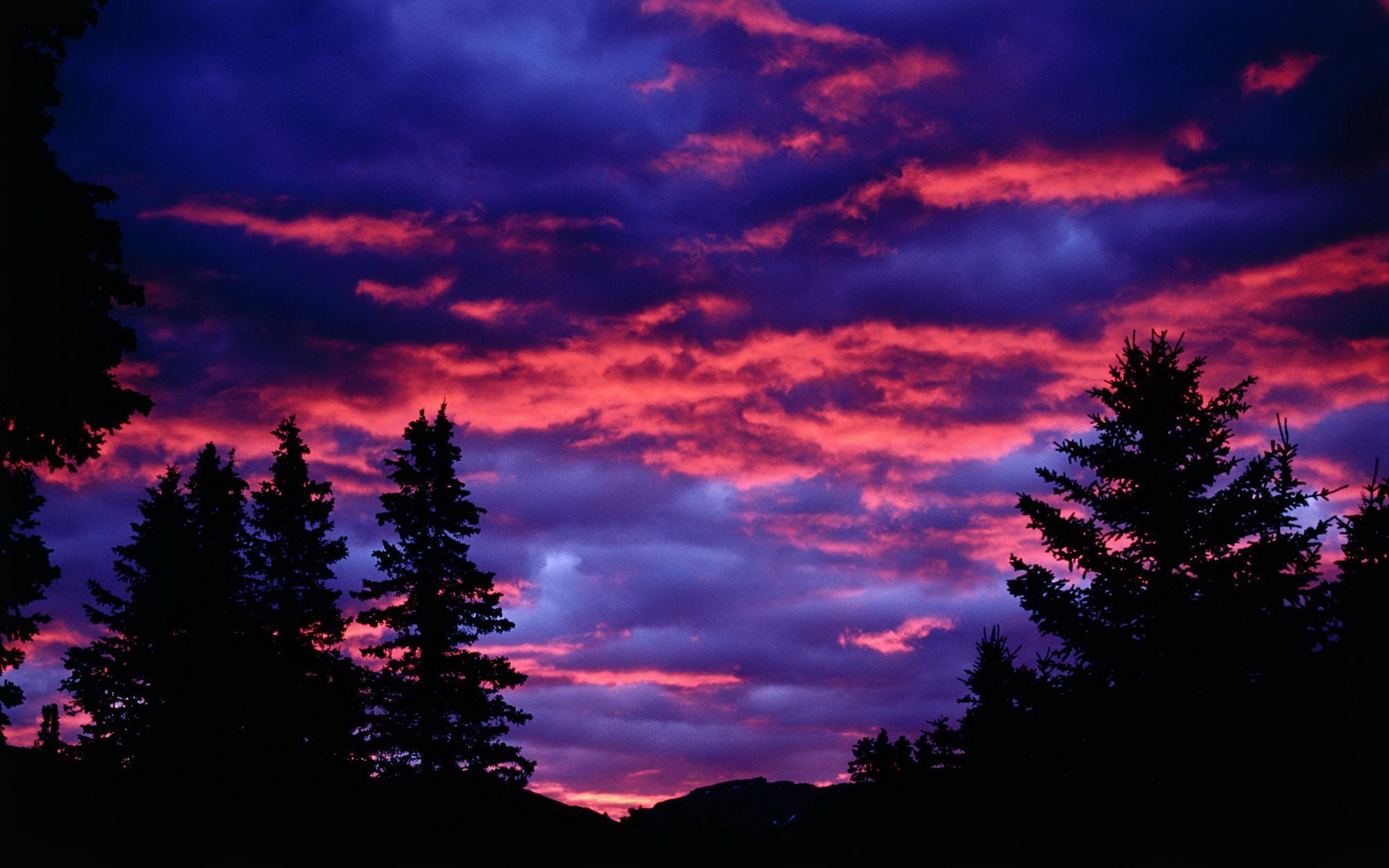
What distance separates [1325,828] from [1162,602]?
4.92 metres

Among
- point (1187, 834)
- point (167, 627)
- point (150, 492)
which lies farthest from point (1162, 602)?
point (150, 492)

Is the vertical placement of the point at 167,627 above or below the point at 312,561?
below

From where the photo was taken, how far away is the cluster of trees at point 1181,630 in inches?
615

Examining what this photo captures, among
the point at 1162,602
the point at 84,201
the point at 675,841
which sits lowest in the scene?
the point at 675,841

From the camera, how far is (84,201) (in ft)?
53.4

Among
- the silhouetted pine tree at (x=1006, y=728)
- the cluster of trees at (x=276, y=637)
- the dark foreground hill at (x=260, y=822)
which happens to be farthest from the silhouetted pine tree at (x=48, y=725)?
the silhouetted pine tree at (x=1006, y=728)

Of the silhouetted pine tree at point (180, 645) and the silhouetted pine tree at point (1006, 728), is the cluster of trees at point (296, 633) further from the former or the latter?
the silhouetted pine tree at point (1006, 728)

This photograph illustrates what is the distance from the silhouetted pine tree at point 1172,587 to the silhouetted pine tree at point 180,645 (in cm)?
2109

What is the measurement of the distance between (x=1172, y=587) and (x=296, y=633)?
2673 cm

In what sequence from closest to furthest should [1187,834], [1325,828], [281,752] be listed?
[1325,828]
[1187,834]
[281,752]

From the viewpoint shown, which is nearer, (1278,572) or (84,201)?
(84,201)

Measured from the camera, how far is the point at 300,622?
3238cm

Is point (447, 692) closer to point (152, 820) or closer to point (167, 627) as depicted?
point (167, 627)

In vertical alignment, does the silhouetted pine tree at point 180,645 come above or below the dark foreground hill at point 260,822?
above
